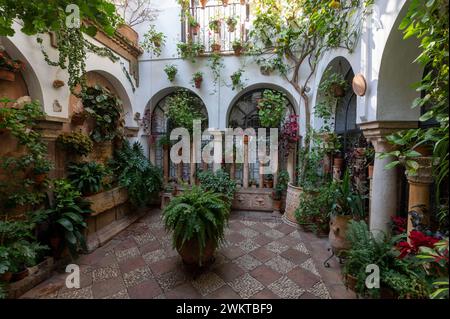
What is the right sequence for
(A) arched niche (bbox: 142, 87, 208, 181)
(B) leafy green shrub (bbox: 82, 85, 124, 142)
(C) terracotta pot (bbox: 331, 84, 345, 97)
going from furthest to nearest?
1. (A) arched niche (bbox: 142, 87, 208, 181)
2. (B) leafy green shrub (bbox: 82, 85, 124, 142)
3. (C) terracotta pot (bbox: 331, 84, 345, 97)

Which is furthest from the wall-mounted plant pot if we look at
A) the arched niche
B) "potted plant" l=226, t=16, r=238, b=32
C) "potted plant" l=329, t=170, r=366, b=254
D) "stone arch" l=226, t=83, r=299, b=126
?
"potted plant" l=329, t=170, r=366, b=254

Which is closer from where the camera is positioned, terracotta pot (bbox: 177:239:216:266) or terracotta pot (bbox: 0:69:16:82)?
terracotta pot (bbox: 0:69:16:82)

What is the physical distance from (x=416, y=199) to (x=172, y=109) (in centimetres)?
362

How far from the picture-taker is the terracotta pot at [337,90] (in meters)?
2.86

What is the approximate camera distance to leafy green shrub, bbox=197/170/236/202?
12.0 ft

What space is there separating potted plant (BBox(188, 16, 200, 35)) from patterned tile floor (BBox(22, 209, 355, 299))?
3720mm

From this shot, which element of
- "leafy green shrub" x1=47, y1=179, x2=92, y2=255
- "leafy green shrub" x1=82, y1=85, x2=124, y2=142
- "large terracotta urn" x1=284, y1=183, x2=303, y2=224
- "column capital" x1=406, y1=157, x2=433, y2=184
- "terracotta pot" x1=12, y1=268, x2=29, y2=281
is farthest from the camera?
"large terracotta urn" x1=284, y1=183, x2=303, y2=224

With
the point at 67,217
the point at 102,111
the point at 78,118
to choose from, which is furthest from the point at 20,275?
the point at 102,111

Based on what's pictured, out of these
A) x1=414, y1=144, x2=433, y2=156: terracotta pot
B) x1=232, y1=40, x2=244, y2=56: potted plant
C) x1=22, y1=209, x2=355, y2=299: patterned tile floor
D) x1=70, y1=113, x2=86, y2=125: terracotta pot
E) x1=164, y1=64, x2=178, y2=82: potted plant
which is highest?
x1=232, y1=40, x2=244, y2=56: potted plant

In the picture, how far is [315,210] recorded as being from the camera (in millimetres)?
2943

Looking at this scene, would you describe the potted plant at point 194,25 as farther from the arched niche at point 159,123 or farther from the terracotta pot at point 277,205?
the terracotta pot at point 277,205

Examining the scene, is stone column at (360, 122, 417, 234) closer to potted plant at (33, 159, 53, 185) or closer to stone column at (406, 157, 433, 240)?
stone column at (406, 157, 433, 240)

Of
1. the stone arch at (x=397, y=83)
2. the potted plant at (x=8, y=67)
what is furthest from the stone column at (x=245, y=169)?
the potted plant at (x=8, y=67)

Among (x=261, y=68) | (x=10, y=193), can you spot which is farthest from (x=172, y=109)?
(x=10, y=193)
